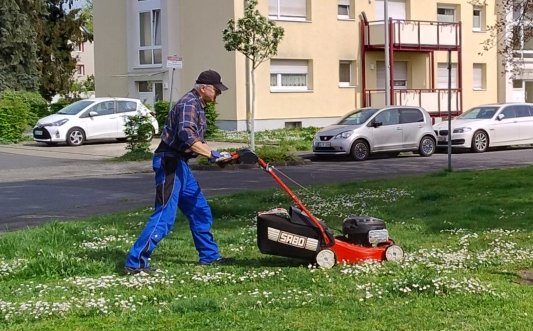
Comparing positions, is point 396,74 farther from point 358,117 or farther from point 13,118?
point 13,118

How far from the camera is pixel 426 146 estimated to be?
24891mm

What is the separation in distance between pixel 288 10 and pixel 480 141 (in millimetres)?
12933

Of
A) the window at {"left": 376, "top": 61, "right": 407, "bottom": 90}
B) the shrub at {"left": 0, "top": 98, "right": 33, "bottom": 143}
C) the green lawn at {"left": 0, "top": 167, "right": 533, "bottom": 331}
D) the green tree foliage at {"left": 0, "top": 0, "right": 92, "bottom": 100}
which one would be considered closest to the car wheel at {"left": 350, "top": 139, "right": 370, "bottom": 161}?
the green lawn at {"left": 0, "top": 167, "right": 533, "bottom": 331}

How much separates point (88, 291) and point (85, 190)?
32.6 ft

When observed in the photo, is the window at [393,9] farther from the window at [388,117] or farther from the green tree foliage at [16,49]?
the green tree foliage at [16,49]

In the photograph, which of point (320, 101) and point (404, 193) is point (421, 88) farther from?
point (404, 193)

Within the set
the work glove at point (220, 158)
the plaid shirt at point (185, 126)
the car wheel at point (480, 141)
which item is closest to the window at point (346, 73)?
the car wheel at point (480, 141)

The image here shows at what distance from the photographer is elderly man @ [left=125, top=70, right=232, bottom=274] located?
7.33 metres

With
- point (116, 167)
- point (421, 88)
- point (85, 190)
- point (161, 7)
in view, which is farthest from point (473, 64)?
point (85, 190)

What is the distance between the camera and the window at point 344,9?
123 feet

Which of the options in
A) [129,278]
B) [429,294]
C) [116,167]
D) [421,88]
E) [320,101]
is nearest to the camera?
[429,294]

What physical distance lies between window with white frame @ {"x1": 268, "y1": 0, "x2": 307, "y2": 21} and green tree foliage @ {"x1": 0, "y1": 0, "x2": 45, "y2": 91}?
16.9 metres

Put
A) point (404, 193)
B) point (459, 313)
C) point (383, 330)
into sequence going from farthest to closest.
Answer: point (404, 193)
point (459, 313)
point (383, 330)

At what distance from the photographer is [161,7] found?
37062mm
